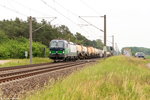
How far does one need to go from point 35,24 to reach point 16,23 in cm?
715

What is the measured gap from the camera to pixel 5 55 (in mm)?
55969

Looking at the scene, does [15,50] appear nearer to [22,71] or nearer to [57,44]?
[57,44]

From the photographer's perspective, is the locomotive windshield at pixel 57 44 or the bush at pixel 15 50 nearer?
the locomotive windshield at pixel 57 44

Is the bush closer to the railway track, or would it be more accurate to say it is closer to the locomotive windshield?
the locomotive windshield

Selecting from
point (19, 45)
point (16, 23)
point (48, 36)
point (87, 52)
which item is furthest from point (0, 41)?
point (16, 23)

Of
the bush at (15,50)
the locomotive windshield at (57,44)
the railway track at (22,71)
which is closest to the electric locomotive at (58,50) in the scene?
the locomotive windshield at (57,44)

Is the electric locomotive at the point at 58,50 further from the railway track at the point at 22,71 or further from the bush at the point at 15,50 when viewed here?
the bush at the point at 15,50

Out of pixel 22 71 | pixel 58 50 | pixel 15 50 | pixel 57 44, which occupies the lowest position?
pixel 22 71

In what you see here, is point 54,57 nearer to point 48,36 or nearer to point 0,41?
point 0,41

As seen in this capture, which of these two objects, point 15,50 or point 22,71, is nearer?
point 22,71

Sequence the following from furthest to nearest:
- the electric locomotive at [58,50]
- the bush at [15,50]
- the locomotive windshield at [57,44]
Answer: the bush at [15,50] → the locomotive windshield at [57,44] → the electric locomotive at [58,50]

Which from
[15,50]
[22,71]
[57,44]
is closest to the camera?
[22,71]

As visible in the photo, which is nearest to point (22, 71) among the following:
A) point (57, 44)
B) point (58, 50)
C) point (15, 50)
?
point (58, 50)

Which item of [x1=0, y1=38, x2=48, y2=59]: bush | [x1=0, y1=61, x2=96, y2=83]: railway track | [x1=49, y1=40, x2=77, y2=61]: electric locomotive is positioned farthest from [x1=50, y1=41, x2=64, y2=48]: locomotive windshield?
[x1=0, y1=38, x2=48, y2=59]: bush
